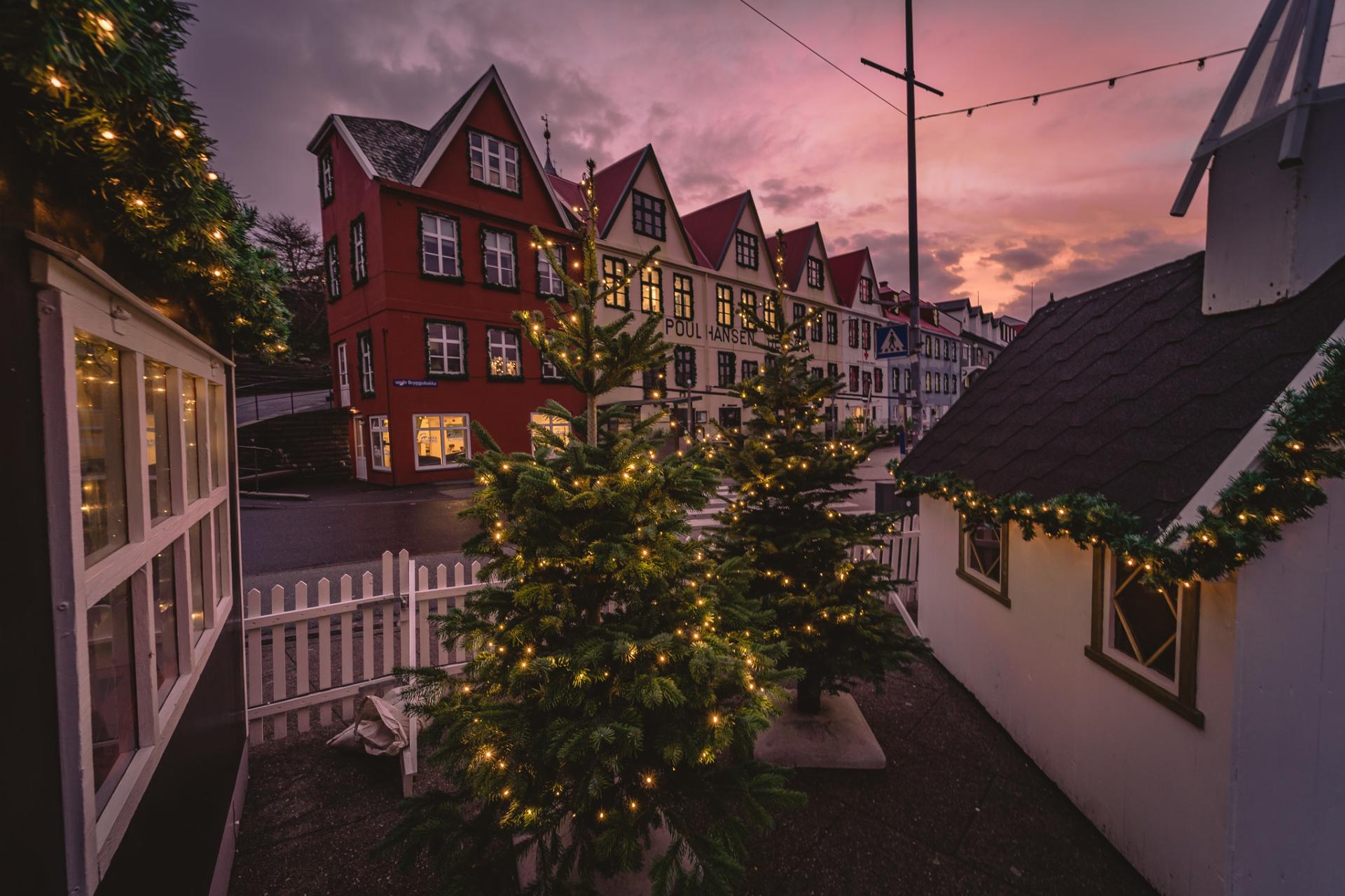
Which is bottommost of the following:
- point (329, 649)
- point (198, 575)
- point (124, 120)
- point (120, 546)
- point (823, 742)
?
point (823, 742)

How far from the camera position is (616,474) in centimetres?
276

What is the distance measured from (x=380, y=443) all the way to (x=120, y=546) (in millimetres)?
18163

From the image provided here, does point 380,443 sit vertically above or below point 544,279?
below

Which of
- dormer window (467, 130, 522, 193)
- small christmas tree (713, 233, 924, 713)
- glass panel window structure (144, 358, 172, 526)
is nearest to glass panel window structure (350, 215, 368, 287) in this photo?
dormer window (467, 130, 522, 193)

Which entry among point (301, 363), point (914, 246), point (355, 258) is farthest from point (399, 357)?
point (301, 363)

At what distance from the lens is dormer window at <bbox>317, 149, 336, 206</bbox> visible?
19438mm

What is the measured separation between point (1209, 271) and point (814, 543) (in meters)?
3.56

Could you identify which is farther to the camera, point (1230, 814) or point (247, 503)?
point (247, 503)

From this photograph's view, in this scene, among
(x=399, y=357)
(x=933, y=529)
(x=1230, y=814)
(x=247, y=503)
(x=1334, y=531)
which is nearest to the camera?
(x=1334, y=531)

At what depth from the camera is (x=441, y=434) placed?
60.7 feet

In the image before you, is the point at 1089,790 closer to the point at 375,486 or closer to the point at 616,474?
the point at 616,474

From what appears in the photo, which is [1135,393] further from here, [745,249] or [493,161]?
[745,249]

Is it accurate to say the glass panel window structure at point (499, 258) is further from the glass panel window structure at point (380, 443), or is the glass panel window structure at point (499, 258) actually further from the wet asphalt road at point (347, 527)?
the wet asphalt road at point (347, 527)

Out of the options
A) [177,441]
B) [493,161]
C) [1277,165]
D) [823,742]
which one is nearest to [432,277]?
[493,161]
